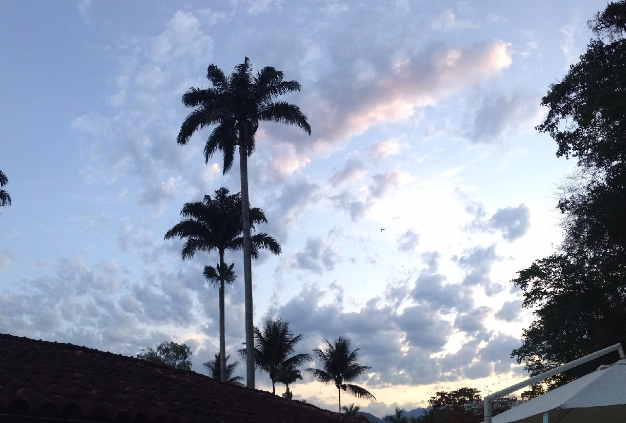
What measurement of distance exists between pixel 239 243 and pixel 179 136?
11.6 metres

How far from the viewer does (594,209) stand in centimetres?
2125

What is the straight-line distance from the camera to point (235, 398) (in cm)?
1313

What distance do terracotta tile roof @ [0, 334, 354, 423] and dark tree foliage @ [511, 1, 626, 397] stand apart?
1334 cm

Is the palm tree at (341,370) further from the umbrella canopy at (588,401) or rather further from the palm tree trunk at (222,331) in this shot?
the umbrella canopy at (588,401)

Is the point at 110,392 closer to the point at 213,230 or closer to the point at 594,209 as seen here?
the point at 594,209

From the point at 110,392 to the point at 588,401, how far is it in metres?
6.96

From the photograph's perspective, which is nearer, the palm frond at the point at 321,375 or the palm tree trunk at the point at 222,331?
the palm tree trunk at the point at 222,331

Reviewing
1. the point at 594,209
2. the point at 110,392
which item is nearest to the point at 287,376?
the point at 594,209

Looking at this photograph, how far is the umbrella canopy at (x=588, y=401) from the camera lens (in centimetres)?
684

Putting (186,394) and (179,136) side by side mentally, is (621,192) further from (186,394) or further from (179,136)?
(179,136)

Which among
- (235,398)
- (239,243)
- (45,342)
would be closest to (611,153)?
(235,398)

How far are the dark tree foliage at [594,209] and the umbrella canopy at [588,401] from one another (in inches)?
542

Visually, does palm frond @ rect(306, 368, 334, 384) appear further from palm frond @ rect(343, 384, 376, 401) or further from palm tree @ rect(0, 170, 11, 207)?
palm tree @ rect(0, 170, 11, 207)

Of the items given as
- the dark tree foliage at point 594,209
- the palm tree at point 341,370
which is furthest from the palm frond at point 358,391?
the dark tree foliage at point 594,209
